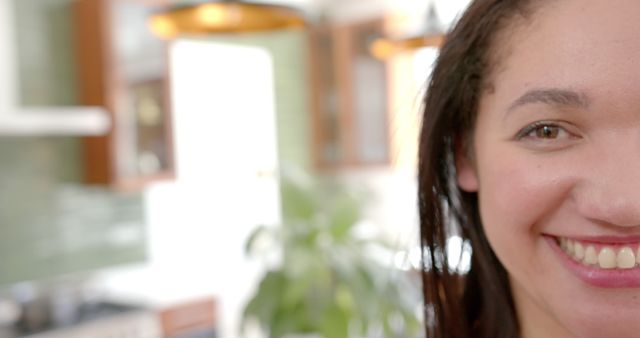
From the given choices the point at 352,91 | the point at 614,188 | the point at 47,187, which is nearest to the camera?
the point at 614,188

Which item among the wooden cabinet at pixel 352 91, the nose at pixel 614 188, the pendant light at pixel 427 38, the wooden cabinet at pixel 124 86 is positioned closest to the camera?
the nose at pixel 614 188

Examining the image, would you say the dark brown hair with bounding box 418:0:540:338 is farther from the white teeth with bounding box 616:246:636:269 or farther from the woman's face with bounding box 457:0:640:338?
the white teeth with bounding box 616:246:636:269

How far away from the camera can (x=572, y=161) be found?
631 mm

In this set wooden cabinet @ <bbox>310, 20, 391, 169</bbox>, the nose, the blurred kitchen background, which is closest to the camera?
the nose

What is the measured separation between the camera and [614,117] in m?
0.60

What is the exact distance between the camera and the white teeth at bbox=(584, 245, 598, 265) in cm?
64

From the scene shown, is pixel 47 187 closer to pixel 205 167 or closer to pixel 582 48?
pixel 205 167

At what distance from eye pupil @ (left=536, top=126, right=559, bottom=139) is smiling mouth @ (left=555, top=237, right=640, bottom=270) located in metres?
0.11

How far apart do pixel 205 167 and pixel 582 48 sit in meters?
3.83

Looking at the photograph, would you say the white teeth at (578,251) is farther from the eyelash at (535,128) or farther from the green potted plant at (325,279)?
the green potted plant at (325,279)

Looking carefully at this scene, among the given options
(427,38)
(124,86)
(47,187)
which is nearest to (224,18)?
(427,38)

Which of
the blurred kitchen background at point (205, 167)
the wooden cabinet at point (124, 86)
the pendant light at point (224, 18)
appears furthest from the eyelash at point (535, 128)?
the wooden cabinet at point (124, 86)

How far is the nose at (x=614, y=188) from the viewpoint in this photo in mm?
588

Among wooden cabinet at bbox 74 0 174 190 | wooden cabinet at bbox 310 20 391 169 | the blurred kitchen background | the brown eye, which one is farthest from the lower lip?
wooden cabinet at bbox 310 20 391 169
